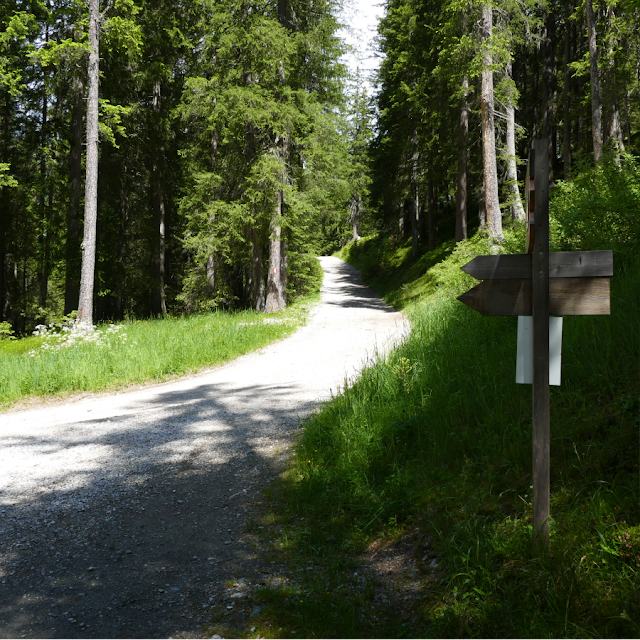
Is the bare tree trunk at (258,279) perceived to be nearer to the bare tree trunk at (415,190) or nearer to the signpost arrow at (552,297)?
the bare tree trunk at (415,190)

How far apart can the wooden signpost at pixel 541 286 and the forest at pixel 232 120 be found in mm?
12799

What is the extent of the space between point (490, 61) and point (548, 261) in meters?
14.4

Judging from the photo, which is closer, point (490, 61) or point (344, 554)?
point (344, 554)

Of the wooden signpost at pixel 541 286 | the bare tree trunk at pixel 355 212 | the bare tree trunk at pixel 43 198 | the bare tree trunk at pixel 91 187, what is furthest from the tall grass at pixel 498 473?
the bare tree trunk at pixel 355 212

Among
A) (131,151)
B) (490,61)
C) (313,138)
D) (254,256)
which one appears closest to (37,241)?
(131,151)

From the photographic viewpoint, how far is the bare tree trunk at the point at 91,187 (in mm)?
15164

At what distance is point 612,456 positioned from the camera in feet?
11.3

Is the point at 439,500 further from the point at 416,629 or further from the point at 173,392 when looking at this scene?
the point at 173,392

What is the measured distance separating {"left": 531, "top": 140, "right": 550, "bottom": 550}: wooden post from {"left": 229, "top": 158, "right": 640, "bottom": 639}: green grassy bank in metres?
0.21

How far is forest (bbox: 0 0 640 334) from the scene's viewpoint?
16.3 meters

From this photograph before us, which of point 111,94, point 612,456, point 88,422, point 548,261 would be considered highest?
point 111,94

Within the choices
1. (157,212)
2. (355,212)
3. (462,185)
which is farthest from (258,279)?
(355,212)

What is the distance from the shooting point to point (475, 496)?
3.73m

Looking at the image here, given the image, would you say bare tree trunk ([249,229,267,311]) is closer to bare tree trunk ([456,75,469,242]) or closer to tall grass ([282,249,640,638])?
bare tree trunk ([456,75,469,242])
